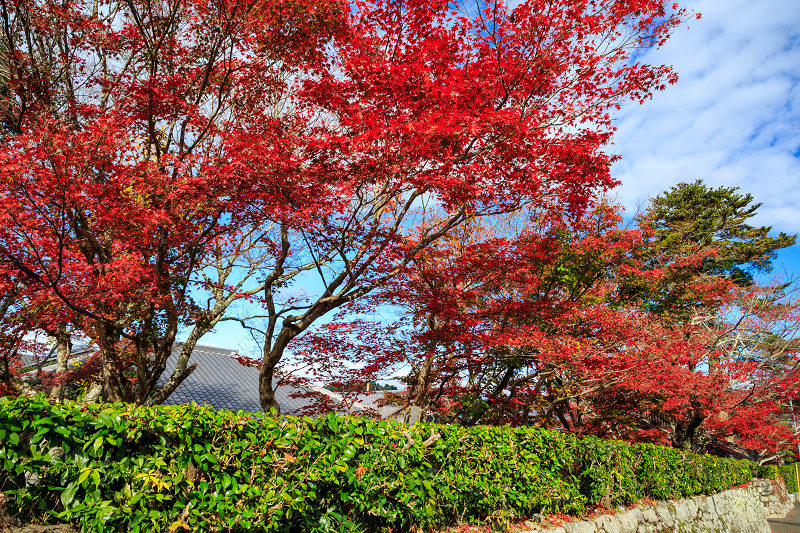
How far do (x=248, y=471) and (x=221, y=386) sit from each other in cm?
1778

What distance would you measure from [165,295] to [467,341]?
223 inches

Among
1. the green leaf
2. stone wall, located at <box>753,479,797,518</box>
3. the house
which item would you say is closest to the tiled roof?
the house

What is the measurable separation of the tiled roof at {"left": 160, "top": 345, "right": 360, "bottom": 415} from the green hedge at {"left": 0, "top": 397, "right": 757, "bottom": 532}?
11.6 meters

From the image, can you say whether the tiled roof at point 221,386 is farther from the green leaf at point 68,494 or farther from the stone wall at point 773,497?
the stone wall at point 773,497

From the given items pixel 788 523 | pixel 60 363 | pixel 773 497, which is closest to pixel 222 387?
pixel 60 363

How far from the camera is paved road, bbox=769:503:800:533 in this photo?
14827mm

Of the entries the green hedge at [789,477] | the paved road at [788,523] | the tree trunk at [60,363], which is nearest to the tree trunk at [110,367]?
the tree trunk at [60,363]

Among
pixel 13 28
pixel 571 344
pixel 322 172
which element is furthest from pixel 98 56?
pixel 571 344

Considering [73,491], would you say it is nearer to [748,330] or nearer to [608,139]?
[608,139]

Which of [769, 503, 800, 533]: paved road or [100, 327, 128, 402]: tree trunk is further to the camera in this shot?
[769, 503, 800, 533]: paved road

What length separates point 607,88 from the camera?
7371mm

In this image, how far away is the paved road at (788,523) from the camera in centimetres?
1483

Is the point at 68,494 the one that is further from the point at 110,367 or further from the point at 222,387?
the point at 222,387

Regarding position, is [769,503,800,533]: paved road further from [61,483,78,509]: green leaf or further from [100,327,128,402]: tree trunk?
[61,483,78,509]: green leaf
